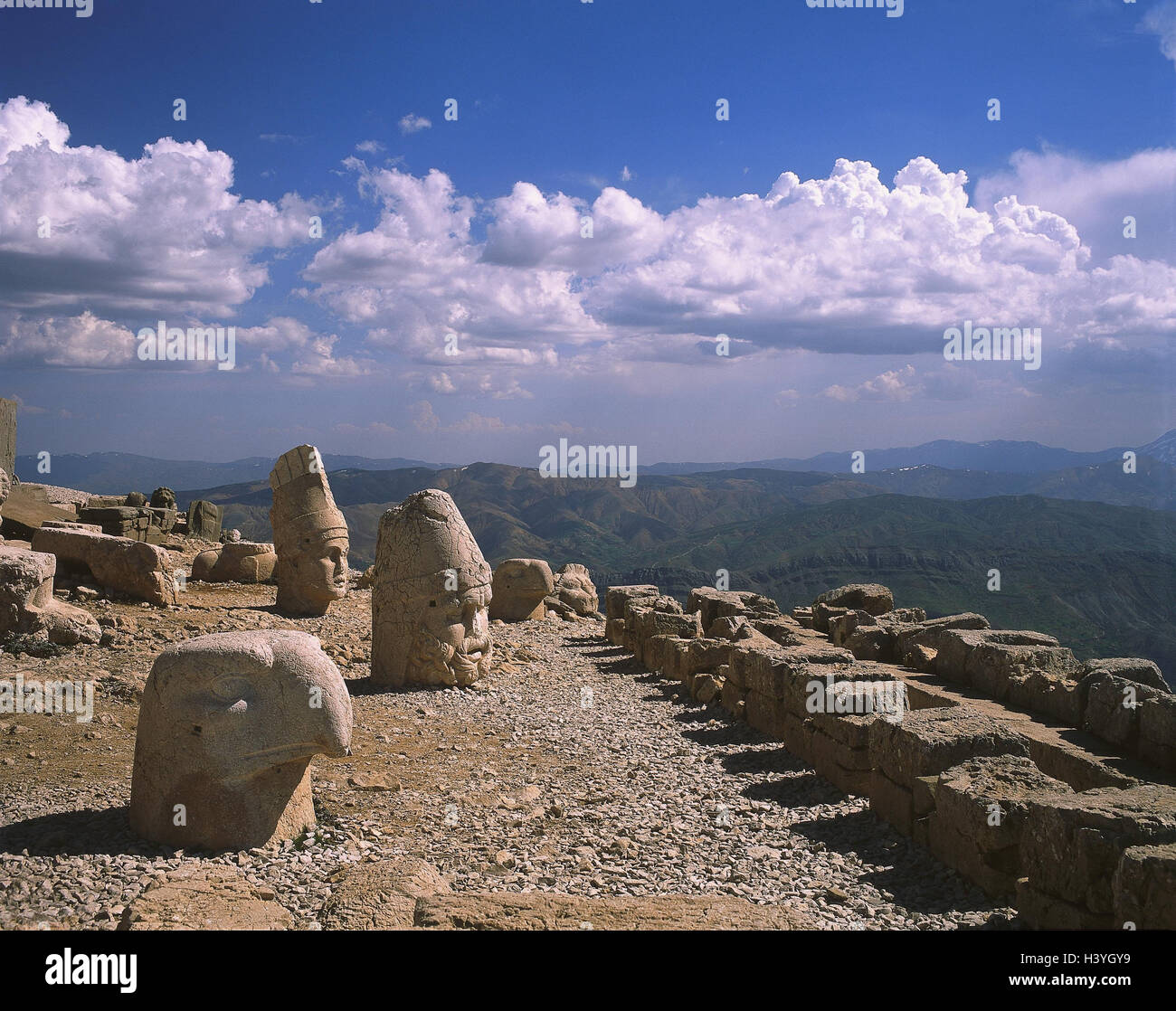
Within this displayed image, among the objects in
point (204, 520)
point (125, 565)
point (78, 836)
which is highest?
point (204, 520)

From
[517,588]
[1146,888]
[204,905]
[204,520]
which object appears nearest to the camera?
[1146,888]

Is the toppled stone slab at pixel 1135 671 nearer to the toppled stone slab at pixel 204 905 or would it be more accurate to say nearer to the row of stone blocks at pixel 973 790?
the row of stone blocks at pixel 973 790

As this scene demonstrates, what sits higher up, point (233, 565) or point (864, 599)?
point (233, 565)

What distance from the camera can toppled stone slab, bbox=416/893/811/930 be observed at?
505cm

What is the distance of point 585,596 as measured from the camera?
21.5 metres

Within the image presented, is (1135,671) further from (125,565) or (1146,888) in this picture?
(125,565)

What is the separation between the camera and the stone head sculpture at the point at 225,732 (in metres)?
5.66

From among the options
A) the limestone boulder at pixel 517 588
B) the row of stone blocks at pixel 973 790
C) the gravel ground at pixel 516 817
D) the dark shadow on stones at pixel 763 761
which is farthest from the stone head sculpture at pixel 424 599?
the limestone boulder at pixel 517 588

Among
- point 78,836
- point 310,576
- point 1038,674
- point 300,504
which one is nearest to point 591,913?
point 78,836

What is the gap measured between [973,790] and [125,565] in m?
12.4

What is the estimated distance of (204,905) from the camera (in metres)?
4.79

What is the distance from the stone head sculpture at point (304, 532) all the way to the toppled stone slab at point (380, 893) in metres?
10.1
